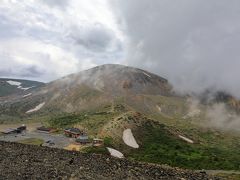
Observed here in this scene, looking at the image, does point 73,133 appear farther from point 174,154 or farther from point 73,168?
point 73,168

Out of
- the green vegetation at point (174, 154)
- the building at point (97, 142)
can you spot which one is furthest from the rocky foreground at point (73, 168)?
the building at point (97, 142)

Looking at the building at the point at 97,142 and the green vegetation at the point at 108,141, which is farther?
the green vegetation at the point at 108,141

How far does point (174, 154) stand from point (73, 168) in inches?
3803

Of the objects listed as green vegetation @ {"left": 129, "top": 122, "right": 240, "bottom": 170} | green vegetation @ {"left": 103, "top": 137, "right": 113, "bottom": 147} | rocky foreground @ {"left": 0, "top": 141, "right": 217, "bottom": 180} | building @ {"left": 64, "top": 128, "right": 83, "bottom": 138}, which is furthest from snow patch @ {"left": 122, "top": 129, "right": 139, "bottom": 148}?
rocky foreground @ {"left": 0, "top": 141, "right": 217, "bottom": 180}

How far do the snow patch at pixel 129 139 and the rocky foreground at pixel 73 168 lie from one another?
9865 centimetres

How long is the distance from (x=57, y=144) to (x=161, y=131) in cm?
5426

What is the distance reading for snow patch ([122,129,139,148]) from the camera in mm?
128650

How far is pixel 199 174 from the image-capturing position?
89.1ft

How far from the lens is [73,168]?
26.6 metres

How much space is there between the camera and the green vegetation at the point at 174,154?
109812 mm

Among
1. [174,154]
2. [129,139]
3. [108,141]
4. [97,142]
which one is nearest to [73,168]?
[97,142]

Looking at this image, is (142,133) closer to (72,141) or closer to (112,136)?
(112,136)

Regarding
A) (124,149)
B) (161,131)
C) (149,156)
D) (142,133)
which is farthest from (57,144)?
(161,131)

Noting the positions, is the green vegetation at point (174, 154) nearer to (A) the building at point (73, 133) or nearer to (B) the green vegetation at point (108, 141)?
(B) the green vegetation at point (108, 141)
